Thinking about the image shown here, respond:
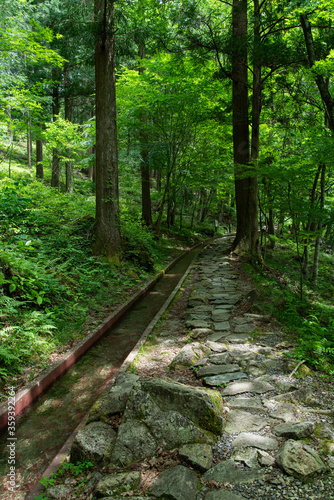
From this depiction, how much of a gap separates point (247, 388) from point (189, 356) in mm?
1007

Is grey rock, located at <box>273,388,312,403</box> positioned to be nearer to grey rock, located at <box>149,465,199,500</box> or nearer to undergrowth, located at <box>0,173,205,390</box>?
grey rock, located at <box>149,465,199,500</box>

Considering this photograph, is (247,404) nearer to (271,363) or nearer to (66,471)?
(271,363)

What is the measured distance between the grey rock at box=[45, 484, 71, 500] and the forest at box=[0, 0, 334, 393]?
156 cm

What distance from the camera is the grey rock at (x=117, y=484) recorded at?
2.14 m

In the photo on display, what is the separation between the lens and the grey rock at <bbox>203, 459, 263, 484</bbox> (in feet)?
6.96

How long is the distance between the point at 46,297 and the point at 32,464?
3.03 meters

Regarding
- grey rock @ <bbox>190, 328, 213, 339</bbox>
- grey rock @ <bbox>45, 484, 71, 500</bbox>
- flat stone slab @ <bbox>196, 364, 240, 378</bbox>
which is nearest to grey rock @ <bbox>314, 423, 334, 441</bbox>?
flat stone slab @ <bbox>196, 364, 240, 378</bbox>

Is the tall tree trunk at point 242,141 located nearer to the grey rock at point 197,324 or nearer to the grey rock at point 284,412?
the grey rock at point 197,324

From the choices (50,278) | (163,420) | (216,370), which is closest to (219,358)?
(216,370)

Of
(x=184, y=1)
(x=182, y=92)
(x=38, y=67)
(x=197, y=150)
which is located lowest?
(x=197, y=150)

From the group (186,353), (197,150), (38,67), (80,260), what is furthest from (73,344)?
(38,67)

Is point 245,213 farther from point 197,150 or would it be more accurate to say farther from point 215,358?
point 215,358

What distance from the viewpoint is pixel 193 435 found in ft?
8.46

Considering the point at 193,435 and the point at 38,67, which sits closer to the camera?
the point at 193,435
